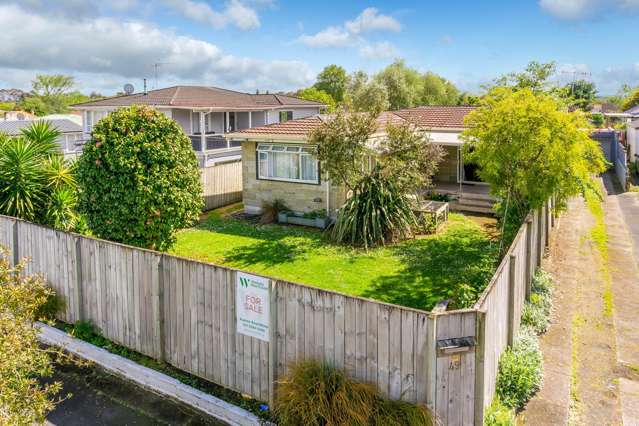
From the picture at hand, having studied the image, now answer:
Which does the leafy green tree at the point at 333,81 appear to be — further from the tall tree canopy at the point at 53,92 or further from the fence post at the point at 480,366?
the fence post at the point at 480,366

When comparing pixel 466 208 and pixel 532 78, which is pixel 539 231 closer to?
pixel 532 78

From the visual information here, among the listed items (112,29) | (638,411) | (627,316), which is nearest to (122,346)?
(638,411)

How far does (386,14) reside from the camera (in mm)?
27500

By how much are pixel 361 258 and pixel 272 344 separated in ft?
24.9

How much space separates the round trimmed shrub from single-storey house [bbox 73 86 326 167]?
14.6m

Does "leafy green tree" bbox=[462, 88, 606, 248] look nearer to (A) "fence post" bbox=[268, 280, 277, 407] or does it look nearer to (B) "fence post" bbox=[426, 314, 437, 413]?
(B) "fence post" bbox=[426, 314, 437, 413]

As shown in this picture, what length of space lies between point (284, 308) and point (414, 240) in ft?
31.8

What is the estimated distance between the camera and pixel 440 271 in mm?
12570

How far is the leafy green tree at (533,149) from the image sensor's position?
422 inches

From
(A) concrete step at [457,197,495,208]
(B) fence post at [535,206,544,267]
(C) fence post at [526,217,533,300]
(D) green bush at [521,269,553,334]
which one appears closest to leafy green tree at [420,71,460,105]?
(A) concrete step at [457,197,495,208]

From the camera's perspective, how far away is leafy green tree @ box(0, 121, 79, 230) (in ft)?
37.1

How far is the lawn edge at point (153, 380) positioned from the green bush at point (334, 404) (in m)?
0.75

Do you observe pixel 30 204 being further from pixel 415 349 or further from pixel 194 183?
pixel 415 349

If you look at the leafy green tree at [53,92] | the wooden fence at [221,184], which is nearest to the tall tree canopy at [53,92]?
the leafy green tree at [53,92]
